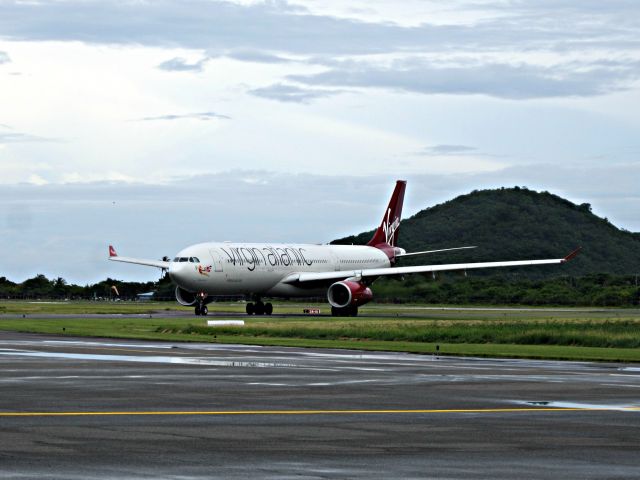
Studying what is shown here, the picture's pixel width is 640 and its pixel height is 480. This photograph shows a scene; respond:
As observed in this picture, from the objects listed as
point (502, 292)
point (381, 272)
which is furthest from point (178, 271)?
point (502, 292)

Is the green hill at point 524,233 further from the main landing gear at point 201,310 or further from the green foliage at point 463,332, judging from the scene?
the green foliage at point 463,332

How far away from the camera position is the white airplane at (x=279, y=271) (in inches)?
2997

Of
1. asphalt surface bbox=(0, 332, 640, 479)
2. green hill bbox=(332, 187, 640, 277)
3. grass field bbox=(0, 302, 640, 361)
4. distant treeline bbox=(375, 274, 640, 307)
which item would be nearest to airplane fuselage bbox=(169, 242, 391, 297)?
distant treeline bbox=(375, 274, 640, 307)

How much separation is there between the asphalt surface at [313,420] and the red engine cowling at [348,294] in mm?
42392

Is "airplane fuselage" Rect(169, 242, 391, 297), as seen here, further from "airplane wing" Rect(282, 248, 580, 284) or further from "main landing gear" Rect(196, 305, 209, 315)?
"main landing gear" Rect(196, 305, 209, 315)

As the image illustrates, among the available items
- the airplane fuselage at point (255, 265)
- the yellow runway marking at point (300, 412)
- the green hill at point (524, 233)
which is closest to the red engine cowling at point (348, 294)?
the airplane fuselage at point (255, 265)

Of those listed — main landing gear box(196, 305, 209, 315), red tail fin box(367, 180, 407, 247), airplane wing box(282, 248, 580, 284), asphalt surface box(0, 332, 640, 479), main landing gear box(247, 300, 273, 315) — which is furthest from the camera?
red tail fin box(367, 180, 407, 247)

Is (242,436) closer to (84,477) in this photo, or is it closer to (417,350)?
(84,477)

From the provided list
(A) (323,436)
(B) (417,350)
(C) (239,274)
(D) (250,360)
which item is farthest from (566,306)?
(A) (323,436)

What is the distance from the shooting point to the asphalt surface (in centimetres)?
1407

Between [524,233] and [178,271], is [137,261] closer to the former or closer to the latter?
[178,271]

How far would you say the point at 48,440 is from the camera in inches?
635

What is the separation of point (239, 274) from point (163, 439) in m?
61.4

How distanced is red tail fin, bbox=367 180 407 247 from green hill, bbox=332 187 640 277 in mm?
56396
